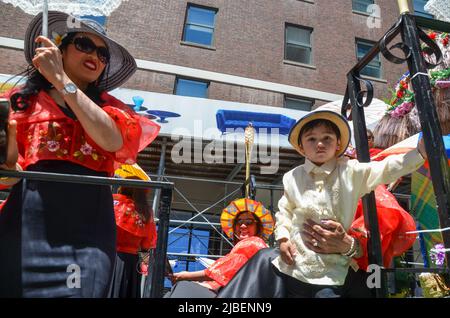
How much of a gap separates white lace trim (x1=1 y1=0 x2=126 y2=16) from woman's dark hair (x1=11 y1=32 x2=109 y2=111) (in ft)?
0.72

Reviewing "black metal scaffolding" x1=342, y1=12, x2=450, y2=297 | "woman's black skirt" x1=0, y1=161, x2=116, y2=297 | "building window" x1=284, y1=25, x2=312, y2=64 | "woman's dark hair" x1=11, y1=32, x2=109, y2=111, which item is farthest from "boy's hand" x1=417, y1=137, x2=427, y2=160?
"building window" x1=284, y1=25, x2=312, y2=64

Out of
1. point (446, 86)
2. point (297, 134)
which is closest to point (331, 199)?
point (297, 134)

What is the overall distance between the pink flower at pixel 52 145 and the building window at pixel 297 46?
12.4 meters

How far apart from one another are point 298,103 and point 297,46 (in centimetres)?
239

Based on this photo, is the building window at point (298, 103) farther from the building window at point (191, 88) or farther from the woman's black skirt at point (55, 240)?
the woman's black skirt at point (55, 240)

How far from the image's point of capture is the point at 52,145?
4.81 ft

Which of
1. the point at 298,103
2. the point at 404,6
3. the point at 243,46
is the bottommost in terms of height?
the point at 404,6

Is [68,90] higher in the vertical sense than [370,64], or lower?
lower

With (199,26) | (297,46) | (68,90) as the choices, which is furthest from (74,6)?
(297,46)

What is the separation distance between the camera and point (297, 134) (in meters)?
1.95

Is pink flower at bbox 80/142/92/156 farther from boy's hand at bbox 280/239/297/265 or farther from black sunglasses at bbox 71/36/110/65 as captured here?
boy's hand at bbox 280/239/297/265

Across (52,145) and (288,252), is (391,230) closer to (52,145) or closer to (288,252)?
(288,252)

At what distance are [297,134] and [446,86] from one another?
1.46 m

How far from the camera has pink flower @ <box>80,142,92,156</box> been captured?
1498 millimetres
